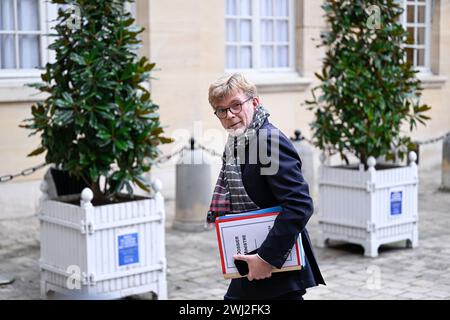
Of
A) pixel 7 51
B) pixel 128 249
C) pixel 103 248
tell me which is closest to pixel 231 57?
pixel 7 51

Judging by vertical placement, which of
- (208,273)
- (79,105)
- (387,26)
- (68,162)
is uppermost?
(387,26)

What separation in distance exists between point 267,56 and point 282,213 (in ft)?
33.3

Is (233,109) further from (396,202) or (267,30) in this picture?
→ (267,30)

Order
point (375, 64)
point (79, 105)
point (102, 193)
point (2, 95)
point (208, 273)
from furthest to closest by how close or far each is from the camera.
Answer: point (2, 95) < point (375, 64) < point (208, 273) < point (102, 193) < point (79, 105)

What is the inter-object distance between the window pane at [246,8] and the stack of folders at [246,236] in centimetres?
973

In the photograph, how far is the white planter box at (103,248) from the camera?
6.71 m

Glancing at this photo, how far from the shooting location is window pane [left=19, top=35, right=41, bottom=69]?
10.8 meters

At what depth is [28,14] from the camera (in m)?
10.8

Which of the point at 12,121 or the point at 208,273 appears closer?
the point at 208,273

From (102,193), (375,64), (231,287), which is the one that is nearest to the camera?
(231,287)

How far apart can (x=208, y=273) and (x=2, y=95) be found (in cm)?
377

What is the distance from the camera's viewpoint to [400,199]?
879 cm
